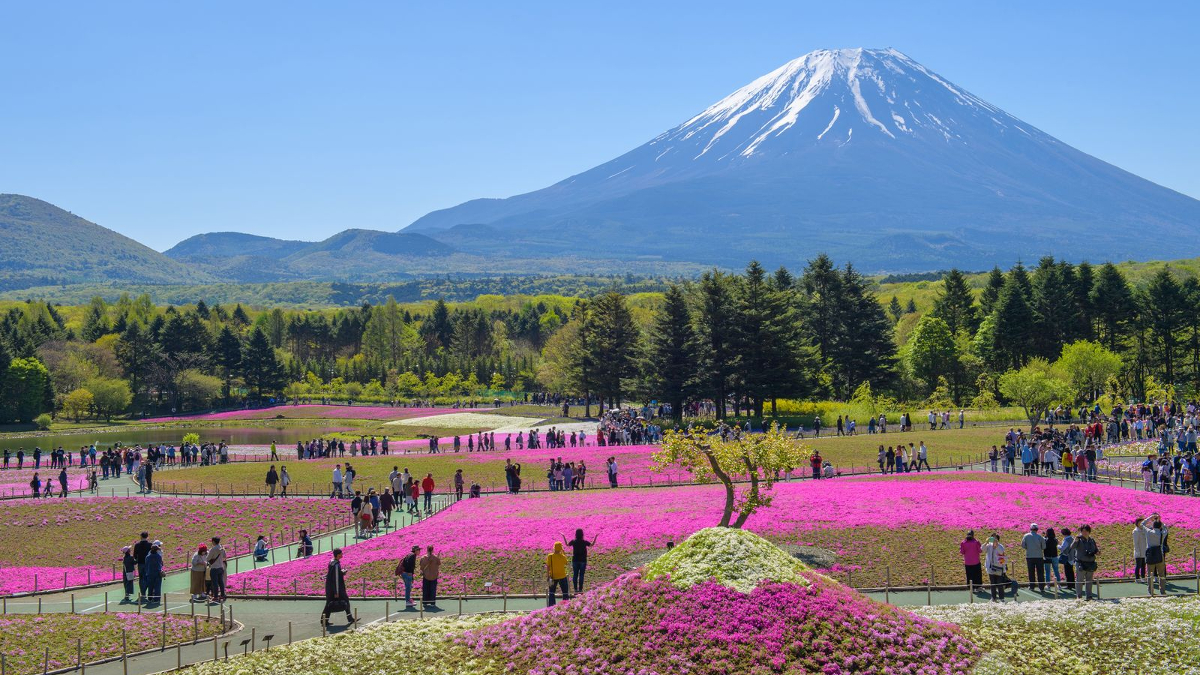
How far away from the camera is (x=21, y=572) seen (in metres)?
28.3

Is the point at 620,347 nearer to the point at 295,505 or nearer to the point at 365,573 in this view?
the point at 295,505

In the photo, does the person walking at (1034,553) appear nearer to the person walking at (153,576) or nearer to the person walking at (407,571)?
the person walking at (407,571)

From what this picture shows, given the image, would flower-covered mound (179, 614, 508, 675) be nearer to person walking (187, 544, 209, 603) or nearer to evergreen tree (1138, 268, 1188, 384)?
person walking (187, 544, 209, 603)

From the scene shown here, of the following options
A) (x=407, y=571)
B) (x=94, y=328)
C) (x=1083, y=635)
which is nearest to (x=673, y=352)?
(x=407, y=571)

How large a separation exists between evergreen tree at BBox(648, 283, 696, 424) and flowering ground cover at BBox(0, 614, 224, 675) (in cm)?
5145

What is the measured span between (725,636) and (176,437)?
78.0m

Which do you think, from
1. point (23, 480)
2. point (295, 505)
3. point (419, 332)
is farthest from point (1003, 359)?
point (419, 332)

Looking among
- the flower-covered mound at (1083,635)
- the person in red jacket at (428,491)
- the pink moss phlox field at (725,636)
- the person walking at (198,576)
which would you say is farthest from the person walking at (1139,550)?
the person in red jacket at (428,491)

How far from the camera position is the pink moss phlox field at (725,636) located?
16641 millimetres

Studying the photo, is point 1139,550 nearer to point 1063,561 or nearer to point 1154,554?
point 1154,554

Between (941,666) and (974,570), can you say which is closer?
(941,666)

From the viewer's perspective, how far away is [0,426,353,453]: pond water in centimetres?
8103

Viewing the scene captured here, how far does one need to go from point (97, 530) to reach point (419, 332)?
403ft

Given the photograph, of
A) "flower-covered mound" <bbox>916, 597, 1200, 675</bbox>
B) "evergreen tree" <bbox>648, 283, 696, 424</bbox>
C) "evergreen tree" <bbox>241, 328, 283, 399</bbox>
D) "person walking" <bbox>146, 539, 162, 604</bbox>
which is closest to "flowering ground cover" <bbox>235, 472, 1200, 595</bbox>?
"person walking" <bbox>146, 539, 162, 604</bbox>
